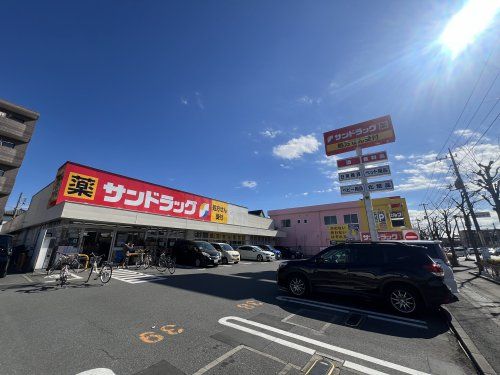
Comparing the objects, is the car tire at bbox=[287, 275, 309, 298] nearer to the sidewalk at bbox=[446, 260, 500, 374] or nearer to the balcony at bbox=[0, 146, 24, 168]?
the sidewalk at bbox=[446, 260, 500, 374]

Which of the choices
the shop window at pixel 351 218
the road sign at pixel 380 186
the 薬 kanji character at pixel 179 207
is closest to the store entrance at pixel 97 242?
the 薬 kanji character at pixel 179 207

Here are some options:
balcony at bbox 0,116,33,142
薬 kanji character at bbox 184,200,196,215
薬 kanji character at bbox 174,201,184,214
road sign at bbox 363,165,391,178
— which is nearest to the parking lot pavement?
road sign at bbox 363,165,391,178

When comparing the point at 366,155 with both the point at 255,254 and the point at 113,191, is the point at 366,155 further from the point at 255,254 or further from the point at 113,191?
the point at 113,191

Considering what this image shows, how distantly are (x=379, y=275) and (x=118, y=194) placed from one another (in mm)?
16588

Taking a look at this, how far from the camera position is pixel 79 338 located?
431cm

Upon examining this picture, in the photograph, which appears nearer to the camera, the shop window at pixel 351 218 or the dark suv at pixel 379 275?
the dark suv at pixel 379 275

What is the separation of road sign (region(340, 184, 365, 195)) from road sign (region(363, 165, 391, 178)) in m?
0.91

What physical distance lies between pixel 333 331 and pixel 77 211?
14.8 meters

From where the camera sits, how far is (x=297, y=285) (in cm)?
793

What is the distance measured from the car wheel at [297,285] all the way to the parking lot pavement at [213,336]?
40 centimetres

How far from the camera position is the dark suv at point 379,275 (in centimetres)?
600

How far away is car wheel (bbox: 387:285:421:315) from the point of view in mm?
6125

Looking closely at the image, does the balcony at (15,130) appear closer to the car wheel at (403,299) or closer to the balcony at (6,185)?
the balcony at (6,185)

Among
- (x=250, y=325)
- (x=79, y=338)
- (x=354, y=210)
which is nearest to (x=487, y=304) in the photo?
(x=250, y=325)
